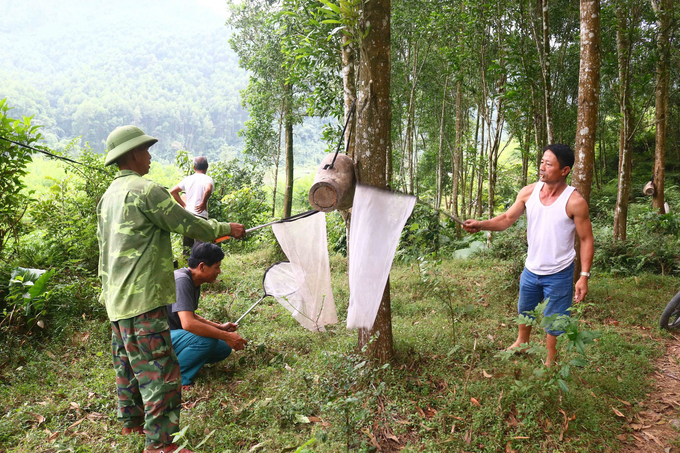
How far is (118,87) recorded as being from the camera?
58.6 meters

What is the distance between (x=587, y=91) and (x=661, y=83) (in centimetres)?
284

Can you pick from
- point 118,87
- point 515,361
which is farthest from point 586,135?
point 118,87

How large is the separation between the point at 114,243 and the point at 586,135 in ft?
14.8

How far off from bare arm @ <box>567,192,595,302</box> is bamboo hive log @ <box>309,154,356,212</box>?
5.00 ft

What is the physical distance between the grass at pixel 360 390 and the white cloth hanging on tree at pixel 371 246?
424mm

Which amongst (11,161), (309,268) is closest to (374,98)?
(309,268)

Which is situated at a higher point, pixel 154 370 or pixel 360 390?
pixel 154 370

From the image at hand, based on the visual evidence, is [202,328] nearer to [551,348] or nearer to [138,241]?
[138,241]

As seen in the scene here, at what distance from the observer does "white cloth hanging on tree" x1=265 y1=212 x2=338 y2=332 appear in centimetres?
304

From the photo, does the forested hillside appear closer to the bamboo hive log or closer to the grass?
the grass

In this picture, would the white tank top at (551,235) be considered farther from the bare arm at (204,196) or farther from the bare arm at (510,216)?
the bare arm at (204,196)

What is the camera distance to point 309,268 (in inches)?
124

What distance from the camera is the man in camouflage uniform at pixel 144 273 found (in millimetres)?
2270

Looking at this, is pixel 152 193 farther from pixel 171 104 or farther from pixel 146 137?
pixel 171 104
